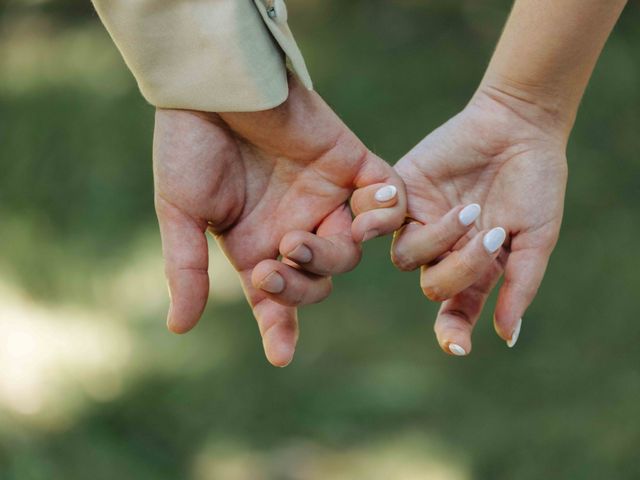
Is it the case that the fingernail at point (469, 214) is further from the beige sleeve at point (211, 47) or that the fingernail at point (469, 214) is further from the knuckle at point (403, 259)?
the beige sleeve at point (211, 47)

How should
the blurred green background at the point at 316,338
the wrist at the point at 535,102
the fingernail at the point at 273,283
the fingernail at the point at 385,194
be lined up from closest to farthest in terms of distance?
the fingernail at the point at 273,283 < the fingernail at the point at 385,194 < the wrist at the point at 535,102 < the blurred green background at the point at 316,338

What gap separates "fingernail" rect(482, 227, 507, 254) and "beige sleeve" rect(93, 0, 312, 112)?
338 mm

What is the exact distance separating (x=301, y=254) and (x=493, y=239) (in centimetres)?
27

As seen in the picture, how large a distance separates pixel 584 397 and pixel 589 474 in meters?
0.21

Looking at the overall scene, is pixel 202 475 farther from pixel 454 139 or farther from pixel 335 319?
pixel 454 139

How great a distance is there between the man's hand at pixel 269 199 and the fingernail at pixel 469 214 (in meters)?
0.10

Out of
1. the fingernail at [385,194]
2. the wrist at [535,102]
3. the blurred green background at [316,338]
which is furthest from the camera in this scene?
the blurred green background at [316,338]

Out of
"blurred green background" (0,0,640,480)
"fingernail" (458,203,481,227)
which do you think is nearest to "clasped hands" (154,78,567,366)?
"fingernail" (458,203,481,227)

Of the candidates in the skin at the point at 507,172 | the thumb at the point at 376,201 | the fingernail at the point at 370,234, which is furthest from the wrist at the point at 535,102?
the fingernail at the point at 370,234

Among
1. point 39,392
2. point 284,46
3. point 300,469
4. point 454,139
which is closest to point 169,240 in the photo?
point 284,46

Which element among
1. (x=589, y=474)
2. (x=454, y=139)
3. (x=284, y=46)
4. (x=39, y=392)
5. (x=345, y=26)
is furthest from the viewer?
(x=345, y=26)

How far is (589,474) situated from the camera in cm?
246

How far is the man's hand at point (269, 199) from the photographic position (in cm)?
151

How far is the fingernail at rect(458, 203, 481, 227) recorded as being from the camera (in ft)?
4.92
